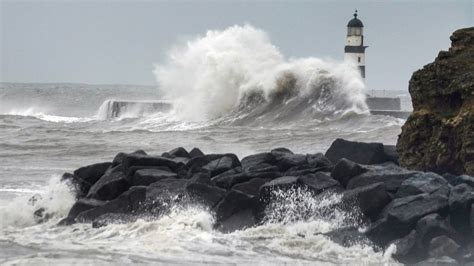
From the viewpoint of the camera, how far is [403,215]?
8.22 meters

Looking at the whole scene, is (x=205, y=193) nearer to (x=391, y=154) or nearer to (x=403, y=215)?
(x=403, y=215)

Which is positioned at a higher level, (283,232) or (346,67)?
(346,67)

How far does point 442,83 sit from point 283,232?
9.63 feet

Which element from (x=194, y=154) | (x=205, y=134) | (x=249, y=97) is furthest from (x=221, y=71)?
(x=194, y=154)

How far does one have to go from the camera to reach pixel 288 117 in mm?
25891

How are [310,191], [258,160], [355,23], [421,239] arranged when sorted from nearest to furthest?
[421,239]
[310,191]
[258,160]
[355,23]

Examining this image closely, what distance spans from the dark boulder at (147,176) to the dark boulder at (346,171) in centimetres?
176

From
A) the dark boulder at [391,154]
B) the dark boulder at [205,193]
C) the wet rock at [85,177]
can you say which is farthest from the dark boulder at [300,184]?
Result: the wet rock at [85,177]

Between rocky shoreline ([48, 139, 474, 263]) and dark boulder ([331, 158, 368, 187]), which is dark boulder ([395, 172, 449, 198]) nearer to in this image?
rocky shoreline ([48, 139, 474, 263])

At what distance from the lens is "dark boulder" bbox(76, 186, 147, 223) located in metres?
9.58

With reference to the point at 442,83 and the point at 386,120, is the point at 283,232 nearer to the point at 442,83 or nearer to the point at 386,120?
the point at 442,83

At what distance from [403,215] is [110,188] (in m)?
3.26

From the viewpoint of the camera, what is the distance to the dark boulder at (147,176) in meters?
10.2

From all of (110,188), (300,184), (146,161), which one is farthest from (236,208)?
(146,161)
